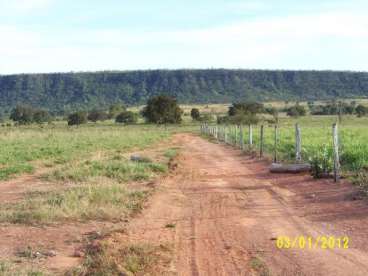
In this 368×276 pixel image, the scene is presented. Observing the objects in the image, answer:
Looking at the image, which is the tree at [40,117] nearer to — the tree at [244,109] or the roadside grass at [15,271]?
the tree at [244,109]

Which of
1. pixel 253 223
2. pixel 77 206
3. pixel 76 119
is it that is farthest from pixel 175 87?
pixel 253 223

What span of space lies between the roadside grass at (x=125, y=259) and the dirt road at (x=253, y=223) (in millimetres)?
215

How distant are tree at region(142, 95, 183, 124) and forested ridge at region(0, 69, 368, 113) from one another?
75.1m

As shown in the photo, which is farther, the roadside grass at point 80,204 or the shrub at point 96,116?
the shrub at point 96,116

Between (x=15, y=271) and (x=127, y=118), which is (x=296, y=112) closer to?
(x=127, y=118)

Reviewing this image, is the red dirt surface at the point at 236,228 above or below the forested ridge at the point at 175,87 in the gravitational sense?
above

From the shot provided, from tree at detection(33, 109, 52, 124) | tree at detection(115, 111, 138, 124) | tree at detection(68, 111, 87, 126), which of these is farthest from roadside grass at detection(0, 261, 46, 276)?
tree at detection(33, 109, 52, 124)

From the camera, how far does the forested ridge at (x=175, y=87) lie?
16450 centimetres

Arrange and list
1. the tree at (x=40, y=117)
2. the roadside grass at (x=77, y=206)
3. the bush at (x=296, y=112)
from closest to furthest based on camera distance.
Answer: the roadside grass at (x=77, y=206)
the bush at (x=296, y=112)
the tree at (x=40, y=117)

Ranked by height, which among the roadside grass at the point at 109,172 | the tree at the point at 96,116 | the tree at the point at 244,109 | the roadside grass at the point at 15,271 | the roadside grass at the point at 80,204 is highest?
the roadside grass at the point at 15,271

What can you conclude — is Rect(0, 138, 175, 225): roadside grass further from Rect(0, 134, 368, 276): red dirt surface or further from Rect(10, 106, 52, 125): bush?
Rect(10, 106, 52, 125): bush

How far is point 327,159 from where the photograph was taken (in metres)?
16.4

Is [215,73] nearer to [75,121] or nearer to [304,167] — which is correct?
[75,121]

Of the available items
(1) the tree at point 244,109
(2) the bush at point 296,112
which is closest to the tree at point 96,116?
(1) the tree at point 244,109
